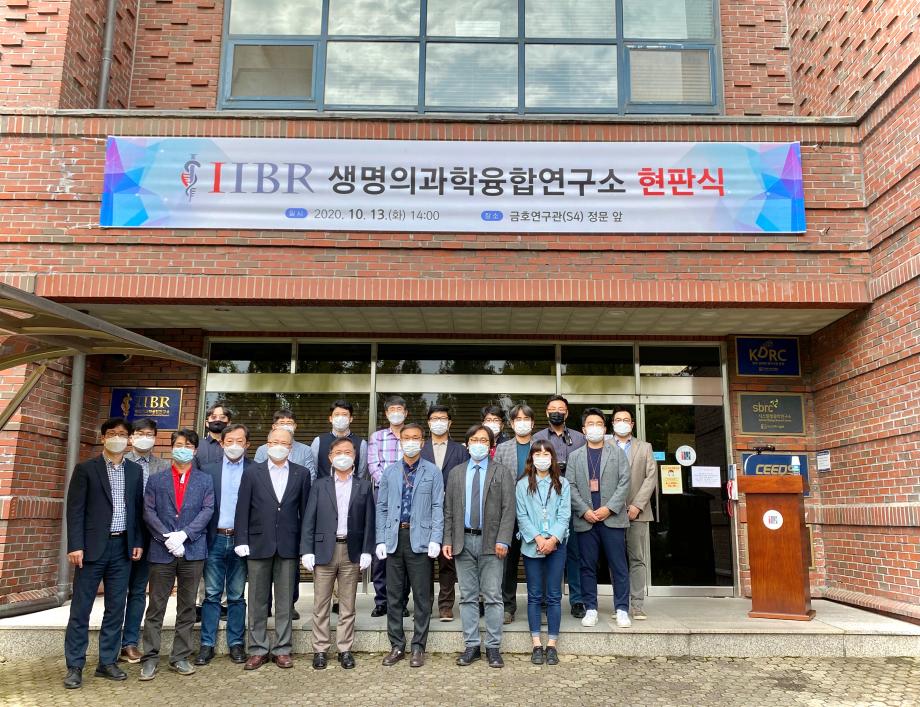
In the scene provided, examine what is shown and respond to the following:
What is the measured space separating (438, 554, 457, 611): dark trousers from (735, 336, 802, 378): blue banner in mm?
4305

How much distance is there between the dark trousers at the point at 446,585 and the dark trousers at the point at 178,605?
2107 mm

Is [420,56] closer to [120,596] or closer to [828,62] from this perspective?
[828,62]

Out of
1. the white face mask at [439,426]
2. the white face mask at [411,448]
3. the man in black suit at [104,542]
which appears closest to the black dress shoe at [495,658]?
the white face mask at [411,448]

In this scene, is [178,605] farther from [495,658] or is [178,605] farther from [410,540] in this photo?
[495,658]

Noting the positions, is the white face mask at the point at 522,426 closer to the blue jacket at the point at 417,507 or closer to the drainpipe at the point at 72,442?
the blue jacket at the point at 417,507

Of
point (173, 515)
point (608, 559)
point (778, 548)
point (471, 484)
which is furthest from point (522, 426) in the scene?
point (173, 515)

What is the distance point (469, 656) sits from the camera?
573 centimetres

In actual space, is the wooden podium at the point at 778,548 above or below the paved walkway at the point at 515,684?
above

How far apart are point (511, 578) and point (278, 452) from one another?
240 centimetres

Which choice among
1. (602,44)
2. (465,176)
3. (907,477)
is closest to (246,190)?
(465,176)

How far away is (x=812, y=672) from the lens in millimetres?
5629

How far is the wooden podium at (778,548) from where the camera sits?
664 centimetres

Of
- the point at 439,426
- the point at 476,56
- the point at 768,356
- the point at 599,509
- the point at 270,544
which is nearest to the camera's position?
the point at 270,544

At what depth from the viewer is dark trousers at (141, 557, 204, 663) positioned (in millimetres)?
5625
